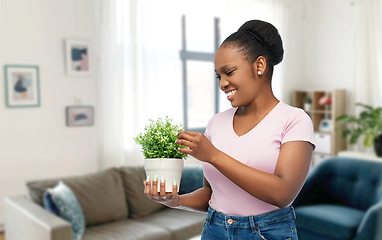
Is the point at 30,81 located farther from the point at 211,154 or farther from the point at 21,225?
the point at 211,154

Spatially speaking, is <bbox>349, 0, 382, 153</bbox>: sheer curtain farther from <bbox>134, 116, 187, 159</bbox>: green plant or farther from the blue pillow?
<bbox>134, 116, 187, 159</bbox>: green plant

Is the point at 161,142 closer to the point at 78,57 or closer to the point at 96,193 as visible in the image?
the point at 96,193

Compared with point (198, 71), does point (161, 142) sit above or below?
below

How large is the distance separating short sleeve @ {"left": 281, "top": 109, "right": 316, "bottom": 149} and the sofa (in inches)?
72.6

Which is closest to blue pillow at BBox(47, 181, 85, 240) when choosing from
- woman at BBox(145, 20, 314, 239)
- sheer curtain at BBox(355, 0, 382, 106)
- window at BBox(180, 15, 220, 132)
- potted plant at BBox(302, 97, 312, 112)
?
woman at BBox(145, 20, 314, 239)

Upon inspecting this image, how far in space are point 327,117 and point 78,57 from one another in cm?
371

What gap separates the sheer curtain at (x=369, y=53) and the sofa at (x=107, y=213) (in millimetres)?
3001

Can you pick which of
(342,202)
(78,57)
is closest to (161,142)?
(342,202)

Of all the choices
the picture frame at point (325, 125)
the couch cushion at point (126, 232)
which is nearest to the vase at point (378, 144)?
the picture frame at point (325, 125)

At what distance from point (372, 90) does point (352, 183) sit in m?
2.41

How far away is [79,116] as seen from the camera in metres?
3.73

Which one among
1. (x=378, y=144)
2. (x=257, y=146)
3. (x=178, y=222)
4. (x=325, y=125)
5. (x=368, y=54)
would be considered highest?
(x=368, y=54)

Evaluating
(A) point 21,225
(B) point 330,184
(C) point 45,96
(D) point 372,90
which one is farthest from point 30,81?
(D) point 372,90

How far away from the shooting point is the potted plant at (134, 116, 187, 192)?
2.72 feet
